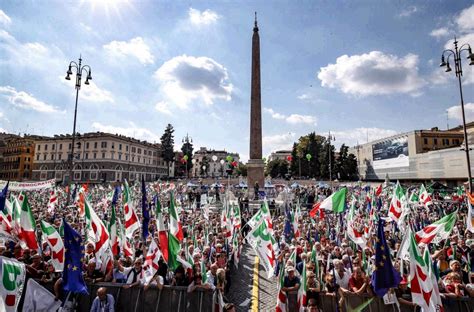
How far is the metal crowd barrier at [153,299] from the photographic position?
5116 mm

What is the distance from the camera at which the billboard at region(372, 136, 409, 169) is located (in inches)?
2283

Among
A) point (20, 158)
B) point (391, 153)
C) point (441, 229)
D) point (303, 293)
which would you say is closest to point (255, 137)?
point (441, 229)

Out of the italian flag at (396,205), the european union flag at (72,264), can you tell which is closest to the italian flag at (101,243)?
the european union flag at (72,264)

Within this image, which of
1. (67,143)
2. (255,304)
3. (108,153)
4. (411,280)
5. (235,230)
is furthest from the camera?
(67,143)

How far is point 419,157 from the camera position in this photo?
53.1 m

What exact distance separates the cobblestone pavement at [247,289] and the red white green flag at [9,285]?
4.42 m

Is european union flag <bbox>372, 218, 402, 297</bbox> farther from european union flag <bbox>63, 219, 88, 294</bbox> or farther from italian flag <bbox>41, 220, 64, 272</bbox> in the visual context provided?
italian flag <bbox>41, 220, 64, 272</bbox>

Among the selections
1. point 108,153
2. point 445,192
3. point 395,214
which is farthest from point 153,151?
point 395,214

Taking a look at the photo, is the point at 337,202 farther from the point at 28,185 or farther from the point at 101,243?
the point at 28,185

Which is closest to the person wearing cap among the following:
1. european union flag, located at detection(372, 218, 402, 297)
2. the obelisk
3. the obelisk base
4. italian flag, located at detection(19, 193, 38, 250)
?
european union flag, located at detection(372, 218, 402, 297)

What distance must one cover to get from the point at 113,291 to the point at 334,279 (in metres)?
4.32

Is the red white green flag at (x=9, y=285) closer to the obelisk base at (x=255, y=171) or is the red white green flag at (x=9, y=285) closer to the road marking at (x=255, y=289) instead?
the road marking at (x=255, y=289)

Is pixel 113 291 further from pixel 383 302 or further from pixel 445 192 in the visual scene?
pixel 445 192

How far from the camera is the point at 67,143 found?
7231 centimetres
